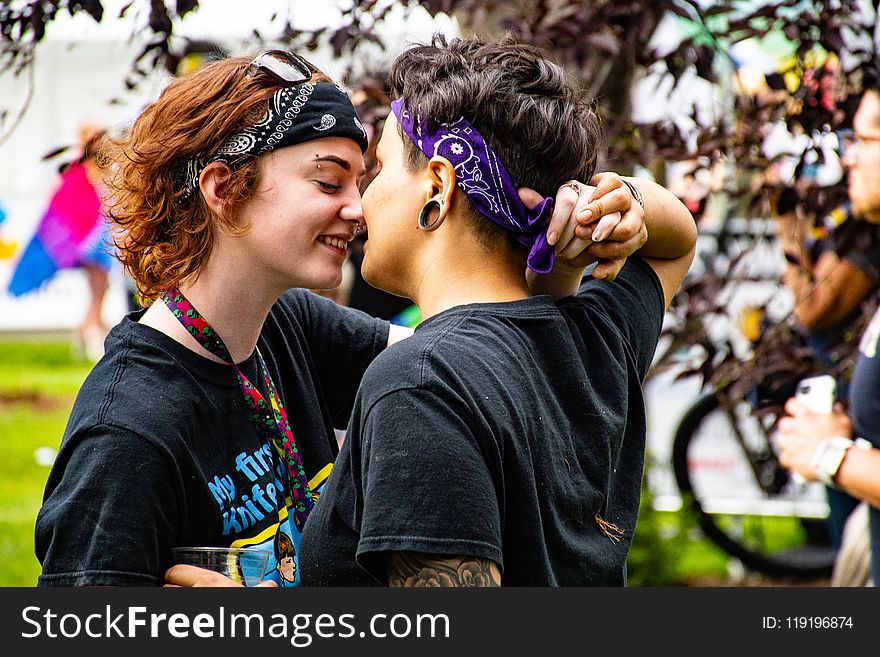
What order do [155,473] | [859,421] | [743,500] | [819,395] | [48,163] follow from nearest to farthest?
1. [155,473]
2. [859,421]
3. [819,395]
4. [743,500]
5. [48,163]

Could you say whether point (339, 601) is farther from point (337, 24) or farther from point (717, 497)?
point (717, 497)

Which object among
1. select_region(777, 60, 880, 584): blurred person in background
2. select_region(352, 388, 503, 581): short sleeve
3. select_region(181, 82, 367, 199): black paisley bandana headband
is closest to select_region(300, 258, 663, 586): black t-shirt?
select_region(352, 388, 503, 581): short sleeve

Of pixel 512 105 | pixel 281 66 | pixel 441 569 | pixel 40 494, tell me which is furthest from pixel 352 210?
pixel 40 494

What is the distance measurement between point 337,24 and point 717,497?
181 inches

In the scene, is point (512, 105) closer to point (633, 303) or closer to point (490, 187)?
point (490, 187)

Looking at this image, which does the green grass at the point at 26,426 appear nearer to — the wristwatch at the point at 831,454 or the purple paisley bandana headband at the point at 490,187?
the wristwatch at the point at 831,454

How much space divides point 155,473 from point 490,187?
0.73 m

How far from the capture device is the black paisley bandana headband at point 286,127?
2.04 metres

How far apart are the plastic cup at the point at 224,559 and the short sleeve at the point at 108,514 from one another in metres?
0.04

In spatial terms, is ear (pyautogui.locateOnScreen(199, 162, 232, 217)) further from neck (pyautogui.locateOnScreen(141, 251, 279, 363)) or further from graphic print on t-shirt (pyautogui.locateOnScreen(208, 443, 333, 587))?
graphic print on t-shirt (pyautogui.locateOnScreen(208, 443, 333, 587))

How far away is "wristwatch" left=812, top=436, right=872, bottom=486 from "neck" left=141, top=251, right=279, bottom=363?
1786 millimetres

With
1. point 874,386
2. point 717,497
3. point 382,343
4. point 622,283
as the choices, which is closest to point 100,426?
point 382,343

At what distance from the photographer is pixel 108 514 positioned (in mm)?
1728

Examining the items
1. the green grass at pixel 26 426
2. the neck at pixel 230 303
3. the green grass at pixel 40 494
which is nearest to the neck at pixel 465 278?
the neck at pixel 230 303
